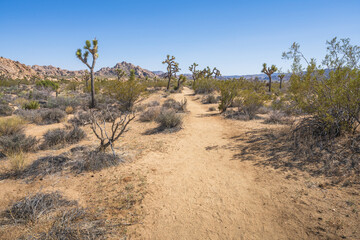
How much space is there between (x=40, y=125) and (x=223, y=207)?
35.4ft

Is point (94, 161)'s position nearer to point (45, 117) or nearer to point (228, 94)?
point (45, 117)

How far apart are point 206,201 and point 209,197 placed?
0.16 metres

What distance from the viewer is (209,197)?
12.7 feet

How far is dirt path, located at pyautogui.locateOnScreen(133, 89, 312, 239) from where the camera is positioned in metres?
2.95

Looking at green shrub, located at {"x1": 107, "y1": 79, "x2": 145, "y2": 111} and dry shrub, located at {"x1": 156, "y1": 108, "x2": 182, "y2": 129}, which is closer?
dry shrub, located at {"x1": 156, "y1": 108, "x2": 182, "y2": 129}

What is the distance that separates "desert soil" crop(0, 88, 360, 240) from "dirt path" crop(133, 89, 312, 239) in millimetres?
16

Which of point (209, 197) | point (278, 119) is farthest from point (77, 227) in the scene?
point (278, 119)

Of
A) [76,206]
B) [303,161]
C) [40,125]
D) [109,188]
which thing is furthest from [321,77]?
[40,125]

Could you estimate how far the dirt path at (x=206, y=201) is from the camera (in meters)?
2.95

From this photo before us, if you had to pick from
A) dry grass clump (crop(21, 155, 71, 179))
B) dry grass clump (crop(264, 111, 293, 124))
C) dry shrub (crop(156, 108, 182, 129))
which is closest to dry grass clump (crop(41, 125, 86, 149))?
dry grass clump (crop(21, 155, 71, 179))

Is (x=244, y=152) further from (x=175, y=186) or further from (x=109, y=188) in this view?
(x=109, y=188)

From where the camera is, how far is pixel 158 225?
3.11 metres

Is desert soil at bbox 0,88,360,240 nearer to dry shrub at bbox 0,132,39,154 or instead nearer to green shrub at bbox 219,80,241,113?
dry shrub at bbox 0,132,39,154

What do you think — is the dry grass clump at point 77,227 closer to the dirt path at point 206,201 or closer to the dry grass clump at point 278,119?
the dirt path at point 206,201
